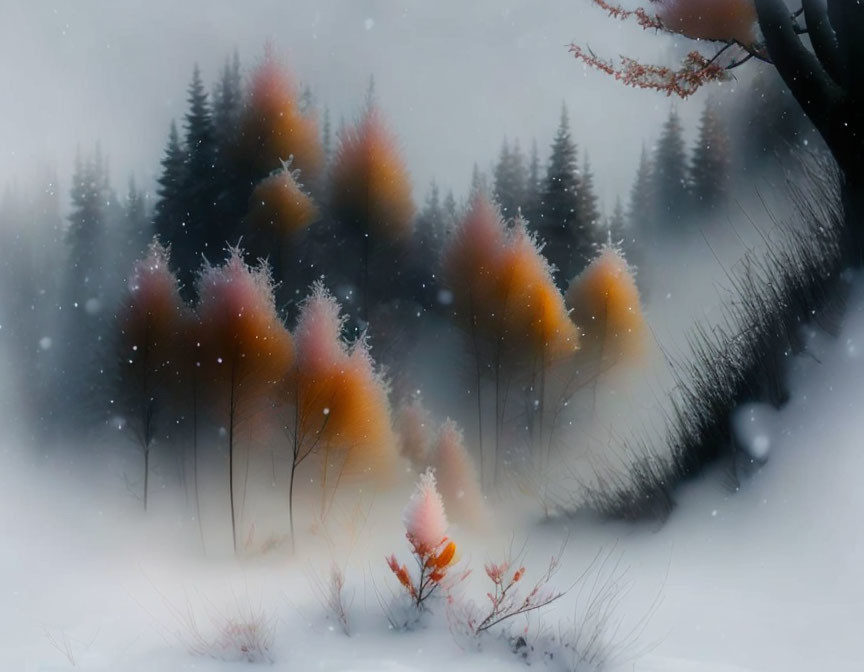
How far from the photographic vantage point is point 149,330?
42.1ft

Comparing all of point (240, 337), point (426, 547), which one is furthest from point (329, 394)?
point (426, 547)

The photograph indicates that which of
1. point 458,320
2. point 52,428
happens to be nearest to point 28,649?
point 458,320

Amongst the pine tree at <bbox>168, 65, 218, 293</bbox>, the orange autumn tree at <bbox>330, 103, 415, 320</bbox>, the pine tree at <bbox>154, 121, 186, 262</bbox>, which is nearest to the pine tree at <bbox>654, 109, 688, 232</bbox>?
the orange autumn tree at <bbox>330, 103, 415, 320</bbox>

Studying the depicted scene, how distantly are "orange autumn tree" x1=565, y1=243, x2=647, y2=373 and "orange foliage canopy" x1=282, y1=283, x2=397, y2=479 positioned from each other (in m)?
7.78

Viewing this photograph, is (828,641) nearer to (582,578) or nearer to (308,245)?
(582,578)

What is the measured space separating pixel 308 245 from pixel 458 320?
4.59 meters

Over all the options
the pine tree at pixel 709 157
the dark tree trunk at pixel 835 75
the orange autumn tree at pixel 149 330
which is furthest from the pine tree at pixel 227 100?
the dark tree trunk at pixel 835 75

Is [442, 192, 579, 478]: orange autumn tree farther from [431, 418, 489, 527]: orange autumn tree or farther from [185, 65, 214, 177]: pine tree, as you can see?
[185, 65, 214, 177]: pine tree

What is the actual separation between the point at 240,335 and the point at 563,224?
11.3 meters

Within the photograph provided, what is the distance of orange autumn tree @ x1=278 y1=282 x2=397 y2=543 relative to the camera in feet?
35.1

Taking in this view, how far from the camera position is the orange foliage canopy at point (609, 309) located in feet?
56.2

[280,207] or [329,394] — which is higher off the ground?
[280,207]

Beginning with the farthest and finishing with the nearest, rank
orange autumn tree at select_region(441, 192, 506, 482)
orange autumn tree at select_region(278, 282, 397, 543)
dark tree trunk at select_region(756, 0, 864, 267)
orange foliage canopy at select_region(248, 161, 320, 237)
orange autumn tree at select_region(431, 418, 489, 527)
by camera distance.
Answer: orange foliage canopy at select_region(248, 161, 320, 237)
orange autumn tree at select_region(441, 192, 506, 482)
orange autumn tree at select_region(431, 418, 489, 527)
orange autumn tree at select_region(278, 282, 397, 543)
dark tree trunk at select_region(756, 0, 864, 267)

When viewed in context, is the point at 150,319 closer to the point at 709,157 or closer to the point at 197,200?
the point at 197,200
